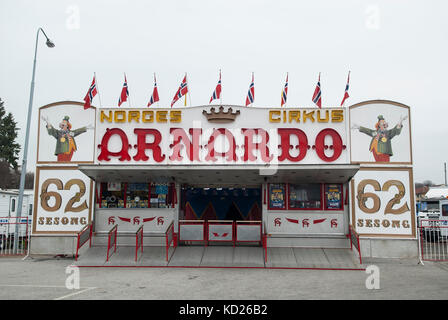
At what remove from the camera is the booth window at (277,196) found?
1920cm

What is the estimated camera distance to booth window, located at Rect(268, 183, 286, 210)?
19203 mm

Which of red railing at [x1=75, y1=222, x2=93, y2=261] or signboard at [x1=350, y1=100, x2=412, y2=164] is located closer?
red railing at [x1=75, y1=222, x2=93, y2=261]

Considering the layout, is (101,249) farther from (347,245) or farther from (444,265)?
(444,265)

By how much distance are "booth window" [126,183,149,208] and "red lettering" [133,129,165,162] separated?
128 cm

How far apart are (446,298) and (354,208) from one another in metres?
8.71

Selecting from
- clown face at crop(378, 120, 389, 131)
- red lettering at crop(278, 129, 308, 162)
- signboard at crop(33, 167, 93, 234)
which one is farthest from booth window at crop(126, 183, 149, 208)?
clown face at crop(378, 120, 389, 131)

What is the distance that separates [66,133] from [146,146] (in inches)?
164

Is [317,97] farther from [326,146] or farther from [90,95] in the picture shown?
[90,95]

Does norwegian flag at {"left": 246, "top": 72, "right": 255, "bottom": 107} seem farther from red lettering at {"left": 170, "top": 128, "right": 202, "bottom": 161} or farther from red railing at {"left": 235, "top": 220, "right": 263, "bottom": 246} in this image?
red railing at {"left": 235, "top": 220, "right": 263, "bottom": 246}

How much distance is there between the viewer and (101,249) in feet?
59.4

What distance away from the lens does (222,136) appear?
64.3 feet

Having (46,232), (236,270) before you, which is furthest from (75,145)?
(236,270)

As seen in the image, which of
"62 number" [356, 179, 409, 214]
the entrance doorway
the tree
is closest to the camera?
"62 number" [356, 179, 409, 214]
